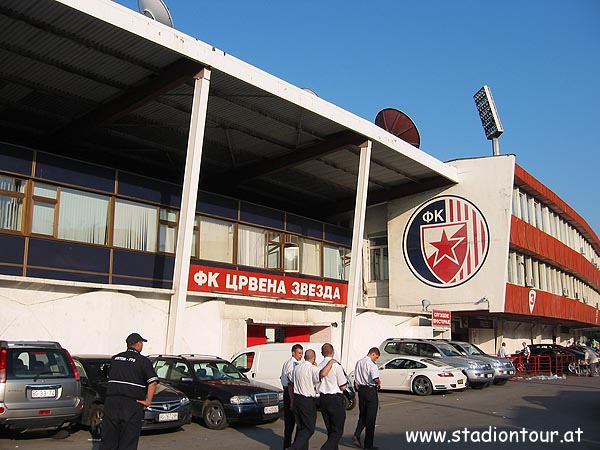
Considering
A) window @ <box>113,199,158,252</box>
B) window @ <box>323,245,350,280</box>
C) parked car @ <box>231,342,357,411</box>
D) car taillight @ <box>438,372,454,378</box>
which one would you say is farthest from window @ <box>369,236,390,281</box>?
parked car @ <box>231,342,357,411</box>

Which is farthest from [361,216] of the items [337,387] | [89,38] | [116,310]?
[337,387]

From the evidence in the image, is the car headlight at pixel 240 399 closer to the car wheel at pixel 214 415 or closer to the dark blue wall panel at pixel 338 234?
the car wheel at pixel 214 415

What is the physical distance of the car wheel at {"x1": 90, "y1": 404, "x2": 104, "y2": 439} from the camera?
11453 mm

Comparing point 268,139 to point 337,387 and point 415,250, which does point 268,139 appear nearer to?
point 415,250

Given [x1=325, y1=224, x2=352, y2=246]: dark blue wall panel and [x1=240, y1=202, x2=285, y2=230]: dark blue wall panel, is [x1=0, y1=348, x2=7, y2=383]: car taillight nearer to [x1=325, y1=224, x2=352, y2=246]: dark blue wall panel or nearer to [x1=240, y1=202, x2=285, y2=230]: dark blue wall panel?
[x1=240, y1=202, x2=285, y2=230]: dark blue wall panel

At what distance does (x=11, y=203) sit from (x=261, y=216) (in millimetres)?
10458

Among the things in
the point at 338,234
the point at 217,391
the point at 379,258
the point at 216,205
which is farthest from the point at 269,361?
the point at 379,258

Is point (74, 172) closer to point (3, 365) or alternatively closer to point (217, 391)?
point (217, 391)

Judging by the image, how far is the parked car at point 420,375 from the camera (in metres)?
19.5

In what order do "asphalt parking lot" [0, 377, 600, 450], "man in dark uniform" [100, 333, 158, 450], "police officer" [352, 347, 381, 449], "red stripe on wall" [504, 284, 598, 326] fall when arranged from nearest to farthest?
"man in dark uniform" [100, 333, 158, 450], "police officer" [352, 347, 381, 449], "asphalt parking lot" [0, 377, 600, 450], "red stripe on wall" [504, 284, 598, 326]

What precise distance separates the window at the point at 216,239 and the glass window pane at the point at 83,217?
4.03m

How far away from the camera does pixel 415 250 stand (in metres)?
31.4

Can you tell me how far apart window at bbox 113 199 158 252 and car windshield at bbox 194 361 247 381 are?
8.12 metres

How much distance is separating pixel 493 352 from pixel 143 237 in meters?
23.5
